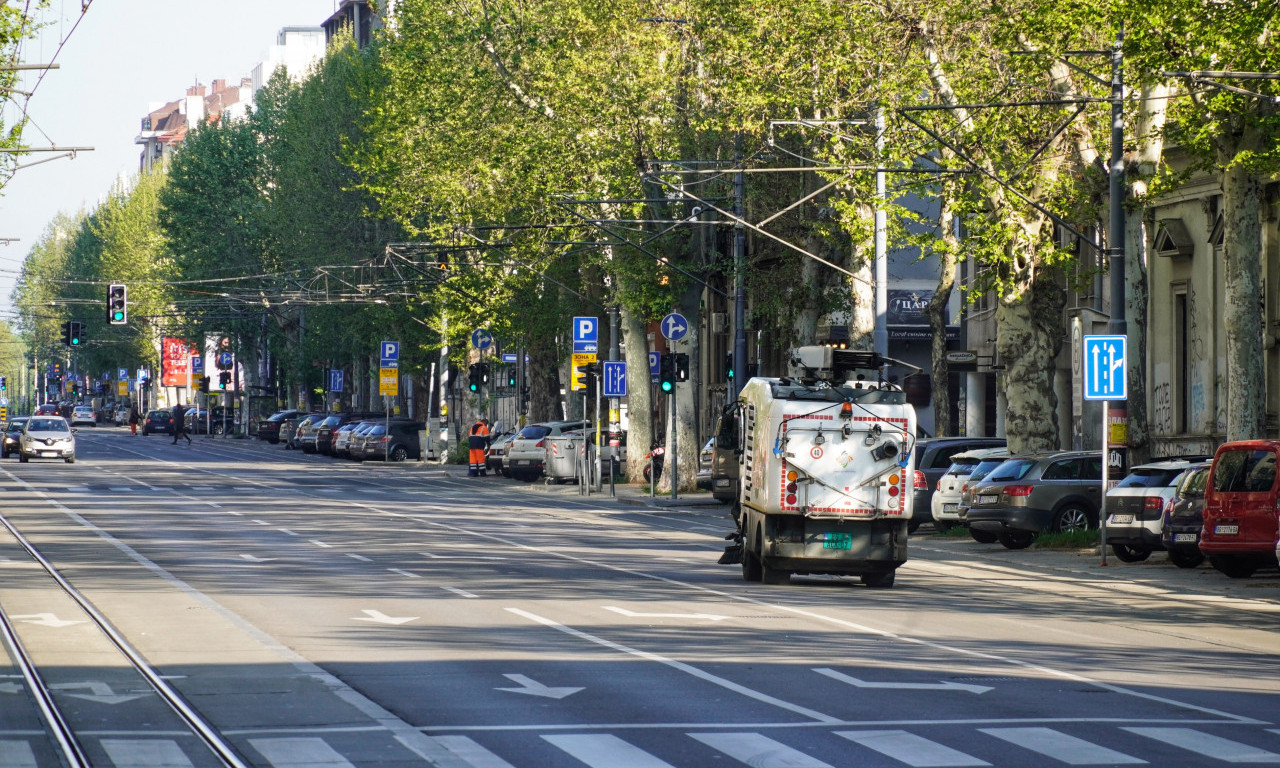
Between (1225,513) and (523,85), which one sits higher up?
(523,85)

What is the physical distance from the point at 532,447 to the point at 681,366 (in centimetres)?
1096

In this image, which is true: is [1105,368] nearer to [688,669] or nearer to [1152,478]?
[1152,478]

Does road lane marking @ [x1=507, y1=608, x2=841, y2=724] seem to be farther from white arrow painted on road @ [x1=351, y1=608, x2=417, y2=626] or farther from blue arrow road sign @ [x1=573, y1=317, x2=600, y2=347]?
blue arrow road sign @ [x1=573, y1=317, x2=600, y2=347]

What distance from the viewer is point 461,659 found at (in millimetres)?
14570

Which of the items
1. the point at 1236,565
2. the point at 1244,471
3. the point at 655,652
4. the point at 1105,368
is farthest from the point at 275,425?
the point at 655,652

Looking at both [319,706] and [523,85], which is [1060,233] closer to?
[523,85]

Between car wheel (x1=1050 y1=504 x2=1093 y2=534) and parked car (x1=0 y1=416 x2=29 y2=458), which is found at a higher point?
parked car (x1=0 y1=416 x2=29 y2=458)

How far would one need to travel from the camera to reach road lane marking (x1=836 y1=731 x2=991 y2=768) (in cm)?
1009

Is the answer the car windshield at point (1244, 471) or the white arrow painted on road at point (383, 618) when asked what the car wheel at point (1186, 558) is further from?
the white arrow painted on road at point (383, 618)

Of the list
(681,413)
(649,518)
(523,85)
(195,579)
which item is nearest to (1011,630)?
(195,579)

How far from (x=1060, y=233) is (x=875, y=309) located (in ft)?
36.2

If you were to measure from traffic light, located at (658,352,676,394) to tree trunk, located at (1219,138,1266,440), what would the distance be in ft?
56.7

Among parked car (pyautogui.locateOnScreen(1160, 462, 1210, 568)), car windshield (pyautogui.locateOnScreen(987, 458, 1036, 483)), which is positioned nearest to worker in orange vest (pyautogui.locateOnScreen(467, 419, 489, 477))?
car windshield (pyautogui.locateOnScreen(987, 458, 1036, 483))

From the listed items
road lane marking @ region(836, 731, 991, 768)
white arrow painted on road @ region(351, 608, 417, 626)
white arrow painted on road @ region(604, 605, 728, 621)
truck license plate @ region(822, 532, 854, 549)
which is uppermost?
truck license plate @ region(822, 532, 854, 549)
